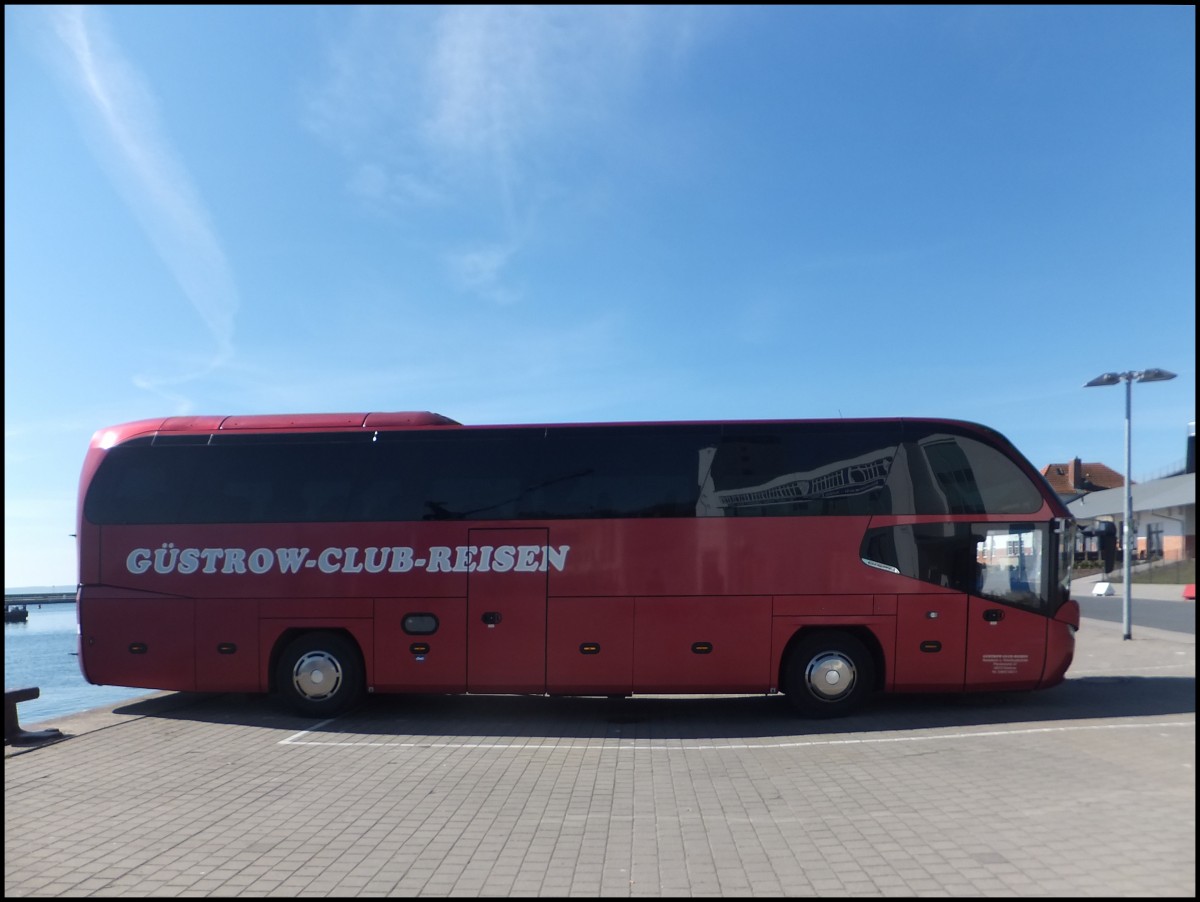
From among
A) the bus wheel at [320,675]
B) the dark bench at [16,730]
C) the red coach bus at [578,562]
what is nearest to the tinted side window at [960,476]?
the red coach bus at [578,562]

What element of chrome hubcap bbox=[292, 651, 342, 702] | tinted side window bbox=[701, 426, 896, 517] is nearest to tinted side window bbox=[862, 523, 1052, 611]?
tinted side window bbox=[701, 426, 896, 517]

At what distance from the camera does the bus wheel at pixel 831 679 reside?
9.74m

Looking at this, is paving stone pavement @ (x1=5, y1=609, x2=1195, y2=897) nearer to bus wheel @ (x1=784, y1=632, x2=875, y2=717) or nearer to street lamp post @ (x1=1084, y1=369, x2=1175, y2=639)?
bus wheel @ (x1=784, y1=632, x2=875, y2=717)

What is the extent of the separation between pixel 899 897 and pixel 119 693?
1170cm

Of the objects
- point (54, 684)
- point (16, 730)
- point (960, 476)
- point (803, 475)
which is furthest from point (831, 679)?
point (54, 684)

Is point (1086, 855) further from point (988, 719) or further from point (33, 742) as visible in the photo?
point (33, 742)

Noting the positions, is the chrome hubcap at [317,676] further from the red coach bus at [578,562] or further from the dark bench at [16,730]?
the dark bench at [16,730]

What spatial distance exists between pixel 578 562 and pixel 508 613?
1048 mm

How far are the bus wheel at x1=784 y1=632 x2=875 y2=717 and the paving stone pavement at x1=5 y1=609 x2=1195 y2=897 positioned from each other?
31 cm

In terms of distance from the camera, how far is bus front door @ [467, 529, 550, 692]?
993 centimetres

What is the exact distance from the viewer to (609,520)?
9.91 metres

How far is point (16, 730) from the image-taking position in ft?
28.6

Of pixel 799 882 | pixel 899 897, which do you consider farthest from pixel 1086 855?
pixel 799 882

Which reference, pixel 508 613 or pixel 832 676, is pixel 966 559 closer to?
pixel 832 676
